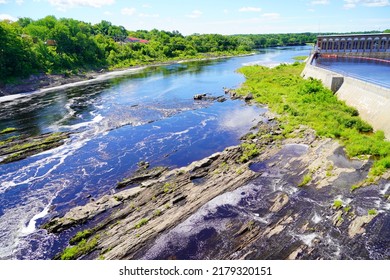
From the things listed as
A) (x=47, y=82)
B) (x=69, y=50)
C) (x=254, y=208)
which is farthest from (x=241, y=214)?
(x=69, y=50)

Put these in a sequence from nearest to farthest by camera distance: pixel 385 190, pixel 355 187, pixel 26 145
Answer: pixel 385 190 < pixel 355 187 < pixel 26 145

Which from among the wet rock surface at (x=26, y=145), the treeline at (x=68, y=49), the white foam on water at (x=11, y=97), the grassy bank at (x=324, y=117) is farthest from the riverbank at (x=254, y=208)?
the treeline at (x=68, y=49)

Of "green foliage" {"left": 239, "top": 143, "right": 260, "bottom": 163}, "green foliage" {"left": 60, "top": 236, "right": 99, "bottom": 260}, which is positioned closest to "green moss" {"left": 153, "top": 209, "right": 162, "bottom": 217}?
"green foliage" {"left": 60, "top": 236, "right": 99, "bottom": 260}

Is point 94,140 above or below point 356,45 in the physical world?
below

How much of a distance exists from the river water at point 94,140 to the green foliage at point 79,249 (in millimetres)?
1060

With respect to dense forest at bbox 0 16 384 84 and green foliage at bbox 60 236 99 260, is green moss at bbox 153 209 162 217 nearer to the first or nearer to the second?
green foliage at bbox 60 236 99 260

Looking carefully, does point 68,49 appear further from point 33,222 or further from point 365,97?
→ point 365,97

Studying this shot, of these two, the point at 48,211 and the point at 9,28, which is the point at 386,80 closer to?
the point at 48,211

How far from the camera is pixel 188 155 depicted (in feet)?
101

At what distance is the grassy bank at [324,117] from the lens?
90.1 feet

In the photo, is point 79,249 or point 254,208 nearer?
point 79,249

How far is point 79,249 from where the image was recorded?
17.8 meters

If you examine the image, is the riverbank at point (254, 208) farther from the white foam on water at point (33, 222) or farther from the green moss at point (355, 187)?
the white foam on water at point (33, 222)

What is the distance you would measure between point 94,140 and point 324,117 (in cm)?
2927
